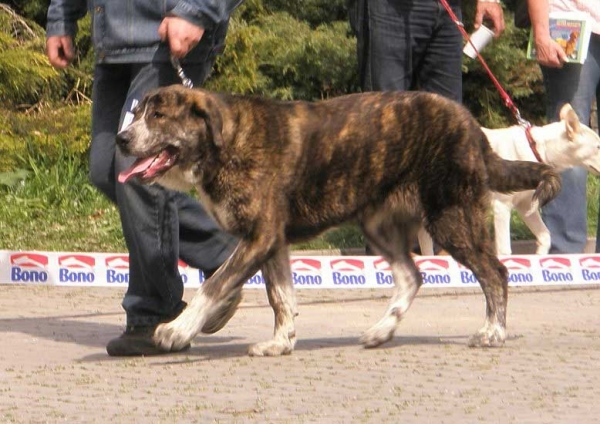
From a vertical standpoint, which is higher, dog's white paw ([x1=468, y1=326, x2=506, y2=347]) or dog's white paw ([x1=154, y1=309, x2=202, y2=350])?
dog's white paw ([x1=154, y1=309, x2=202, y2=350])

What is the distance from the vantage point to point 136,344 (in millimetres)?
6344

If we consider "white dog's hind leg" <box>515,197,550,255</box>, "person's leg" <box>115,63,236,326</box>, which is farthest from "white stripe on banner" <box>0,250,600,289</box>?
"person's leg" <box>115,63,236,326</box>

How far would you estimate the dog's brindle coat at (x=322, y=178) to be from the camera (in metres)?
6.05

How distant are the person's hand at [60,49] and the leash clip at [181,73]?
2.27 feet

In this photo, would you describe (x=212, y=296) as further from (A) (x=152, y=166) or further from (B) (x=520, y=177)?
(B) (x=520, y=177)

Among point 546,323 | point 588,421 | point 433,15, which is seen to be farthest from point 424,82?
point 588,421

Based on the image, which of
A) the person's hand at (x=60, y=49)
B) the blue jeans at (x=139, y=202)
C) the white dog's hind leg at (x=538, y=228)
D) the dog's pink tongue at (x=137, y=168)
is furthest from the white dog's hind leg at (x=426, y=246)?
the dog's pink tongue at (x=137, y=168)

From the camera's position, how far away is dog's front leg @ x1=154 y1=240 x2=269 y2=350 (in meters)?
5.92

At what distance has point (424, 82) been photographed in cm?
954

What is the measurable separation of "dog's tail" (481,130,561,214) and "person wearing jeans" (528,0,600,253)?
267 cm

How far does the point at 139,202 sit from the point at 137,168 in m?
0.35

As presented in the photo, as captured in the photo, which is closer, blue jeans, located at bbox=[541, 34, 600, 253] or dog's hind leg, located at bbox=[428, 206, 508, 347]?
dog's hind leg, located at bbox=[428, 206, 508, 347]

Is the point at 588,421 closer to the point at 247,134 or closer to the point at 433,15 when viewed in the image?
the point at 247,134

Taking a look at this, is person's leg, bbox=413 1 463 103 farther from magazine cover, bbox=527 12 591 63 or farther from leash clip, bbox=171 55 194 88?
leash clip, bbox=171 55 194 88
